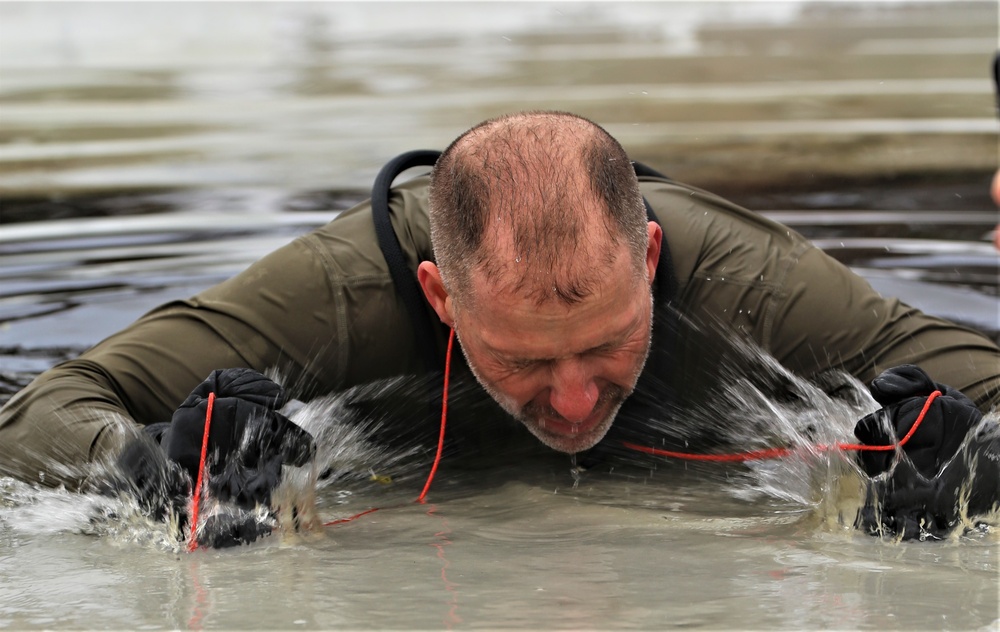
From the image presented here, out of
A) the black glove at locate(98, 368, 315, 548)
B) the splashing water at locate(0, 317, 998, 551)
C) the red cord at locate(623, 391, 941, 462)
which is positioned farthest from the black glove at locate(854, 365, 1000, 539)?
the black glove at locate(98, 368, 315, 548)

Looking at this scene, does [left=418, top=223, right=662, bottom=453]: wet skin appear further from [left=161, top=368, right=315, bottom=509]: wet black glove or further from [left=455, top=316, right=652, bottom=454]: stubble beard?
[left=161, top=368, right=315, bottom=509]: wet black glove

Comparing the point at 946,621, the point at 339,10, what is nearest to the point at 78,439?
the point at 946,621

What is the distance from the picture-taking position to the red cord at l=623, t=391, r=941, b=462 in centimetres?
283

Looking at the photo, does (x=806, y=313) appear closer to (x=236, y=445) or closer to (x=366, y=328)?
(x=366, y=328)

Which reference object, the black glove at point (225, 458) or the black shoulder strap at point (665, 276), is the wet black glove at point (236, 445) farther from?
the black shoulder strap at point (665, 276)

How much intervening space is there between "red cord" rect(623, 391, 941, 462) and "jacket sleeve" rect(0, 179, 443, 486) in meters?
0.67

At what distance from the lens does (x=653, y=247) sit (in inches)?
127

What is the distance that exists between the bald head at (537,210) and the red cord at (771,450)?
1.98 feet

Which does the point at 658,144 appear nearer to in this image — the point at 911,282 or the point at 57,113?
the point at 911,282

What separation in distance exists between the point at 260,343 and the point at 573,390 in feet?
3.02

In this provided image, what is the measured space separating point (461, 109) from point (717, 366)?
237 inches

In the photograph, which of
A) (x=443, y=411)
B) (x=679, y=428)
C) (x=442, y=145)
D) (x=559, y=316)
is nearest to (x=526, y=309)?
(x=559, y=316)

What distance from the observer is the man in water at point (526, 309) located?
2.87 m

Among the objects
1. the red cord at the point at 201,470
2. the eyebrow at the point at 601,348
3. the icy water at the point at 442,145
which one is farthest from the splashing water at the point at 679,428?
the eyebrow at the point at 601,348
